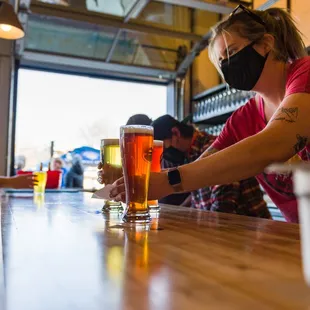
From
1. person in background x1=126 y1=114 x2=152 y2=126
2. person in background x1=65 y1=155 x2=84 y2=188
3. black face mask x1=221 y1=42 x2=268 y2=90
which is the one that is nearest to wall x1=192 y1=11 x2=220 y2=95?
person in background x1=65 y1=155 x2=84 y2=188

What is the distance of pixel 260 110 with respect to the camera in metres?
1.55

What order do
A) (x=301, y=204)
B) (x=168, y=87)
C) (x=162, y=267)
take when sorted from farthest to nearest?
(x=168, y=87), (x=162, y=267), (x=301, y=204)

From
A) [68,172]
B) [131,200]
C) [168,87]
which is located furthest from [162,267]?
[168,87]

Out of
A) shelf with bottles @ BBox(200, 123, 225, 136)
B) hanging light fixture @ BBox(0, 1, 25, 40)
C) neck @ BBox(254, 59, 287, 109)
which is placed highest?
hanging light fixture @ BBox(0, 1, 25, 40)

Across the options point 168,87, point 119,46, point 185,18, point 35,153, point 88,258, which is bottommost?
point 88,258

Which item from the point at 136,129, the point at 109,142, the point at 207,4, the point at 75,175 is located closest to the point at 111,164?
the point at 109,142

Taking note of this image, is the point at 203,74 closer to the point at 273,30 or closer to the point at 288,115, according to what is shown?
the point at 273,30

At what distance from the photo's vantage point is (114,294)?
348 mm

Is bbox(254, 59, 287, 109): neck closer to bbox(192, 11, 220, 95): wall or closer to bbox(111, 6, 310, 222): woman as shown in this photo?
bbox(111, 6, 310, 222): woman

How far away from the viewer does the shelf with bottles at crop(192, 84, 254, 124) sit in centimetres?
335

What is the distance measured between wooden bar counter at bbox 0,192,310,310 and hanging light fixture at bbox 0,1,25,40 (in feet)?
7.05

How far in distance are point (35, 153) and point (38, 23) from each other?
1.31 metres

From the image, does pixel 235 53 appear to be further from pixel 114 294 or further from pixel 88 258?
pixel 114 294

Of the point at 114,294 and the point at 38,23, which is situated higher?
the point at 38,23
